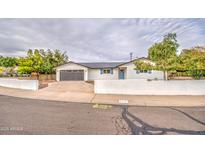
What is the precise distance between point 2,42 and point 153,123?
42.0 ft

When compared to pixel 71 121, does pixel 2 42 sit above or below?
above

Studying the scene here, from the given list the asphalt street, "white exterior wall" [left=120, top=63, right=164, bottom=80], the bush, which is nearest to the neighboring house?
"white exterior wall" [left=120, top=63, right=164, bottom=80]

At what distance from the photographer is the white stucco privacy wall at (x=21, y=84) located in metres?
13.0

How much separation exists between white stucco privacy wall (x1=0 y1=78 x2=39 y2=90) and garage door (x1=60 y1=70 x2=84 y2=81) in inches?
256

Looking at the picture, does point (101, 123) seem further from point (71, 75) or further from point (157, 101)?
point (71, 75)

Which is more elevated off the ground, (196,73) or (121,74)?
(121,74)

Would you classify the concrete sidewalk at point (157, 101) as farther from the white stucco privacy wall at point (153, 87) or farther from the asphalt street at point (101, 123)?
the asphalt street at point (101, 123)

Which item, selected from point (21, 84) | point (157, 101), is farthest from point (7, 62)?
point (157, 101)

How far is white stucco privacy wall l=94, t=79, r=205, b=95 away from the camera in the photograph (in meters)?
10.2

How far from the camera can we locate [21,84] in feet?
46.0

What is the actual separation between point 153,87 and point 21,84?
12.2m

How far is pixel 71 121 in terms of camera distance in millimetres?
5090
